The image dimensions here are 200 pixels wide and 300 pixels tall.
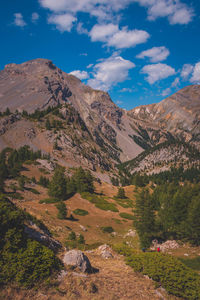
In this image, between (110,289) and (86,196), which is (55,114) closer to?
(86,196)

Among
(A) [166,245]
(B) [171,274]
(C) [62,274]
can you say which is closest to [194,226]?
(A) [166,245]

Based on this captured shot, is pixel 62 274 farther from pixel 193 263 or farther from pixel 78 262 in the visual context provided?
pixel 193 263

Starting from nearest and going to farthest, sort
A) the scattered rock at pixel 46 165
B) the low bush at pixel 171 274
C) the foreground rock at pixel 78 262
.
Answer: the low bush at pixel 171 274 → the foreground rock at pixel 78 262 → the scattered rock at pixel 46 165

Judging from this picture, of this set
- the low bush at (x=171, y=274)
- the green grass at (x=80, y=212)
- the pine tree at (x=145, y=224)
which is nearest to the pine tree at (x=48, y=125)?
the green grass at (x=80, y=212)

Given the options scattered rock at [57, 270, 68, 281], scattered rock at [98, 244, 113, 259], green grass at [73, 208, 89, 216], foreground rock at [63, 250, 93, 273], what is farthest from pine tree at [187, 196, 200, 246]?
scattered rock at [57, 270, 68, 281]

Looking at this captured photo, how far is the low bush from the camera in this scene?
13.2 meters

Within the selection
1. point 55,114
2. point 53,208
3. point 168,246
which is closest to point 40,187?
point 53,208

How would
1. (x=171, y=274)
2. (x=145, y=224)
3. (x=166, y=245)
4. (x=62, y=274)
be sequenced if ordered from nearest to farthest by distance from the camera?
(x=62, y=274) → (x=171, y=274) → (x=166, y=245) → (x=145, y=224)

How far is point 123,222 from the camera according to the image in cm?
5528

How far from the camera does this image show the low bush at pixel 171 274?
13.2 meters

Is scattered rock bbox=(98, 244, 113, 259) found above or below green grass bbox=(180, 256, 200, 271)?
above

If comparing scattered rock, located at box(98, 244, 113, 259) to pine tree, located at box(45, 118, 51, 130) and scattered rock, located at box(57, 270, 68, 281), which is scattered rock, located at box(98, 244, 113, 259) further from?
pine tree, located at box(45, 118, 51, 130)

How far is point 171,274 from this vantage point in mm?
13766

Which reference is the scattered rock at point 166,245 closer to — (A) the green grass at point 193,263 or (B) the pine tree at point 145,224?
(B) the pine tree at point 145,224
